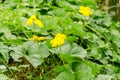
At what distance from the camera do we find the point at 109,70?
190 cm

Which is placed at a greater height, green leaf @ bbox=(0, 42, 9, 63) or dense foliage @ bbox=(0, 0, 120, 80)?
green leaf @ bbox=(0, 42, 9, 63)

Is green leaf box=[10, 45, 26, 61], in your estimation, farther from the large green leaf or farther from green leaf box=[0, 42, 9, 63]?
the large green leaf

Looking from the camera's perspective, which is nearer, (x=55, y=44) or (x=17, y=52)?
(x=55, y=44)

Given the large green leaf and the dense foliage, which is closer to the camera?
the large green leaf

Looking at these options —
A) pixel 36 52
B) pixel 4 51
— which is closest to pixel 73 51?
pixel 36 52

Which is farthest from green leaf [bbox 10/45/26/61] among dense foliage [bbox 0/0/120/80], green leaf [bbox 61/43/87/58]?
green leaf [bbox 61/43/87/58]

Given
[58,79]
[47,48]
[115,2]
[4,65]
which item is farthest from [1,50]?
[115,2]

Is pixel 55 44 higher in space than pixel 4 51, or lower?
higher

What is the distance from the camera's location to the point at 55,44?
5.04 ft

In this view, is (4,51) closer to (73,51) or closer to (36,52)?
(36,52)

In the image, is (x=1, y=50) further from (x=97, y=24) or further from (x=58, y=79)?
(x=97, y=24)

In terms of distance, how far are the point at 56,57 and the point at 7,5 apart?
1037mm

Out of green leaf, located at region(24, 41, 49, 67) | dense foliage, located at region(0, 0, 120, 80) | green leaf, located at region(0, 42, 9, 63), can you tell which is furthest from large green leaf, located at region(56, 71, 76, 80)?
green leaf, located at region(0, 42, 9, 63)

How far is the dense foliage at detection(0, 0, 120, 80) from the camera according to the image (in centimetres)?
166
